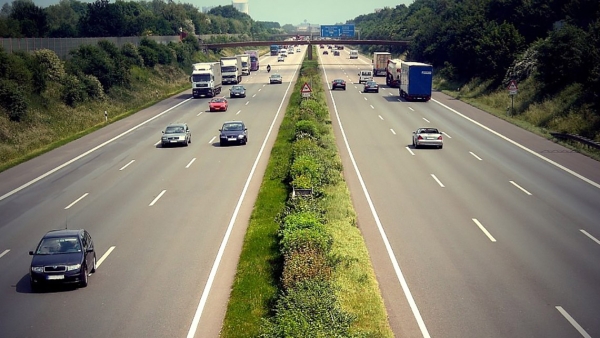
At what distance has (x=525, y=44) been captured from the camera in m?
76.3

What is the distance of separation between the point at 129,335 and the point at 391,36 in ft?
593

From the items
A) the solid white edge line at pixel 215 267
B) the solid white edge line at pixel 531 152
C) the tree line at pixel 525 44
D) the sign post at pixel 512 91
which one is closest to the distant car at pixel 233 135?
the solid white edge line at pixel 215 267

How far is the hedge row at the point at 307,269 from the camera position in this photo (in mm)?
12992

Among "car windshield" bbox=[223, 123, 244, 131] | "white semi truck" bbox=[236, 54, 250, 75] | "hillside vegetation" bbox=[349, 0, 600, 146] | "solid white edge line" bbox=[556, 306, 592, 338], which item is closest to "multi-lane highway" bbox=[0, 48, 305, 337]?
"car windshield" bbox=[223, 123, 244, 131]

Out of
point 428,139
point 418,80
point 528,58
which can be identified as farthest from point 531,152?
point 528,58

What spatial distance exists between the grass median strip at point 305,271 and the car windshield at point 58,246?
4665mm

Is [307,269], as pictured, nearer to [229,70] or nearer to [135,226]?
[135,226]

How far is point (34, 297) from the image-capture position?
17.8m

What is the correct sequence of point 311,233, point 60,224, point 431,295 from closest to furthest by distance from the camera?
1. point 431,295
2. point 311,233
3. point 60,224

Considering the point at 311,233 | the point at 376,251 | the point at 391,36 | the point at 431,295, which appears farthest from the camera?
the point at 391,36

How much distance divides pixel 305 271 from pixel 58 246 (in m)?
7.47

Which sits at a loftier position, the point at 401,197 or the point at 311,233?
the point at 311,233

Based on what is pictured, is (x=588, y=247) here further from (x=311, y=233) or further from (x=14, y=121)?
(x=14, y=121)

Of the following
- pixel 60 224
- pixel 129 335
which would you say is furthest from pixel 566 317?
pixel 60 224
